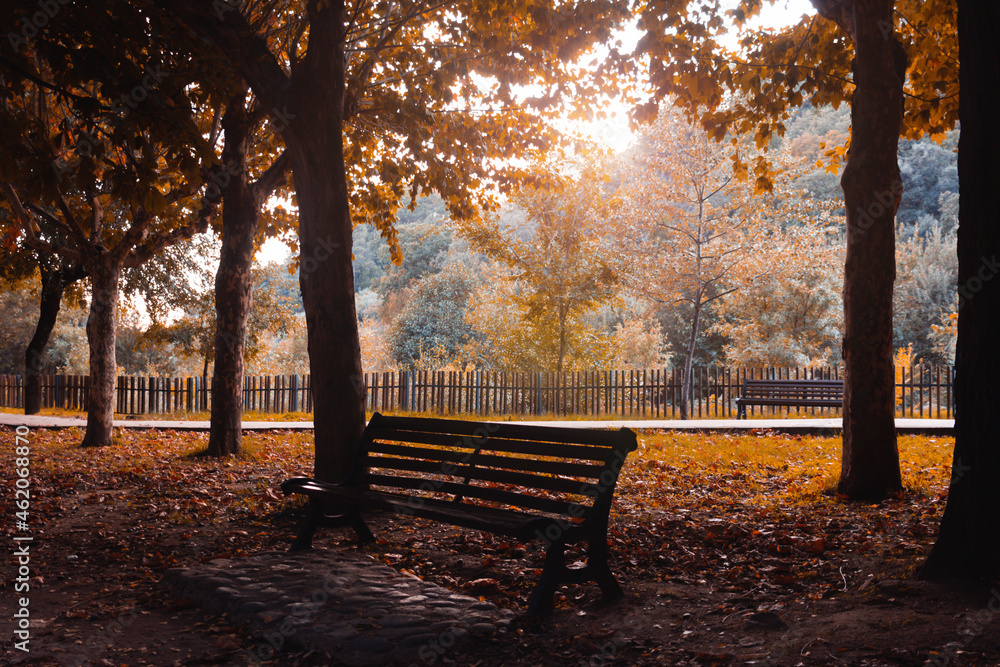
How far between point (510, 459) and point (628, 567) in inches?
49.6

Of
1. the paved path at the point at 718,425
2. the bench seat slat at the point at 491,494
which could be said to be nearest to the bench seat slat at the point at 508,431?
the bench seat slat at the point at 491,494

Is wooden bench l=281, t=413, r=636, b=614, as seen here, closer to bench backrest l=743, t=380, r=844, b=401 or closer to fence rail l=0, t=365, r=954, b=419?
bench backrest l=743, t=380, r=844, b=401

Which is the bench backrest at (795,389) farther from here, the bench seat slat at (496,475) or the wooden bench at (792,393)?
the bench seat slat at (496,475)

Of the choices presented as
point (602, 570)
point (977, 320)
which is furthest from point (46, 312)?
point (977, 320)

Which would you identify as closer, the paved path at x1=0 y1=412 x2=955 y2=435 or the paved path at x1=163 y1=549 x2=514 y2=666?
the paved path at x1=163 y1=549 x2=514 y2=666

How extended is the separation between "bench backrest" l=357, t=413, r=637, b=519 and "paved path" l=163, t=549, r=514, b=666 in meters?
0.68

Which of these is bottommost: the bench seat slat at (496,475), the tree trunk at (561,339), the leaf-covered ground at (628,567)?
the leaf-covered ground at (628,567)

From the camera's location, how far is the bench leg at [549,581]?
3908 mm

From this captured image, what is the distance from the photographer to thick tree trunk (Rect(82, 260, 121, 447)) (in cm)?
1139

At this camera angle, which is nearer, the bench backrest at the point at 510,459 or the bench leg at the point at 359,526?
the bench backrest at the point at 510,459

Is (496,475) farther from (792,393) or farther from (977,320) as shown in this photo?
(792,393)

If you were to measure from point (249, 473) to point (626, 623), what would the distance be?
20.3 ft

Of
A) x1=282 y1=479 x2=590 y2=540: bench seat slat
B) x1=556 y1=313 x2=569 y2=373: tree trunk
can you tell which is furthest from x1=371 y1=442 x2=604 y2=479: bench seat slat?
x1=556 y1=313 x2=569 y2=373: tree trunk

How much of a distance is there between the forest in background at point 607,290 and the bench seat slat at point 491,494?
19.9 ft
